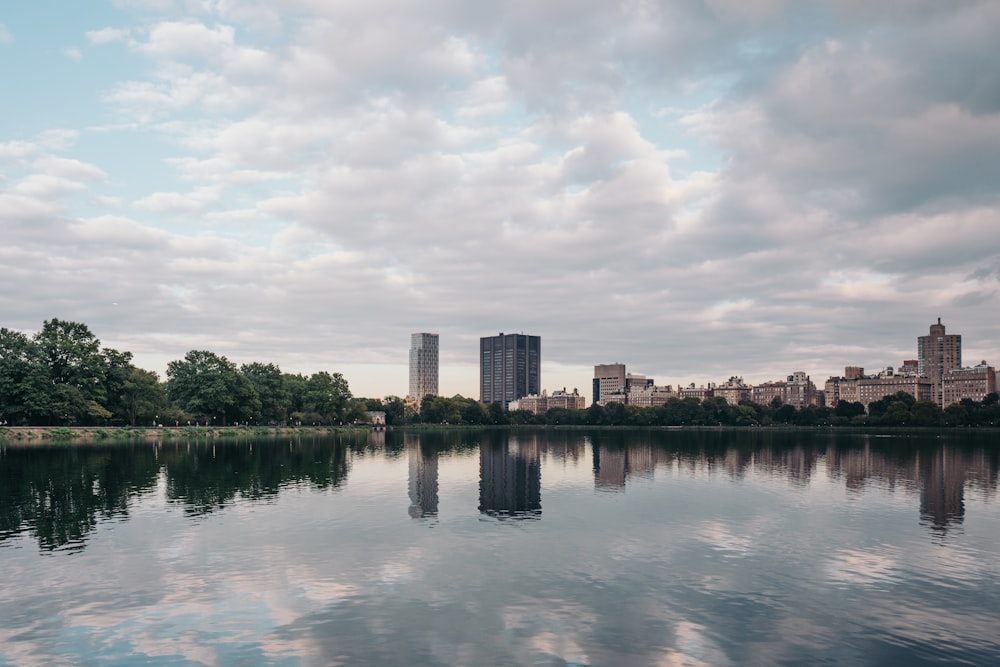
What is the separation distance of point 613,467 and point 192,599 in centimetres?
6774

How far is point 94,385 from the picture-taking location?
14325 centimetres

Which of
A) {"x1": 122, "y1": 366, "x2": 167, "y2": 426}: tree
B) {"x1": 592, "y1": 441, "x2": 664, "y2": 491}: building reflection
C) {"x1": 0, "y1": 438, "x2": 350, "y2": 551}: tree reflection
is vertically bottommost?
{"x1": 592, "y1": 441, "x2": 664, "y2": 491}: building reflection

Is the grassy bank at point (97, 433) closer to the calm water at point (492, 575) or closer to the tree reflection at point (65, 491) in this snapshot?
the tree reflection at point (65, 491)

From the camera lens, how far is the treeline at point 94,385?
131 metres

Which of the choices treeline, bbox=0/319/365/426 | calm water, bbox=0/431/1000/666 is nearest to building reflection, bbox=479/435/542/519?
calm water, bbox=0/431/1000/666

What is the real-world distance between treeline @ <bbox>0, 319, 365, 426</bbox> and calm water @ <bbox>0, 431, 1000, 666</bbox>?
82.9 meters

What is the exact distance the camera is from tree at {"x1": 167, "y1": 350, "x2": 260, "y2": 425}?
177 metres

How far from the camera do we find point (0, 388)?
420 feet

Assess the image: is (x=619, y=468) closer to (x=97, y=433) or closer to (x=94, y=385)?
(x=97, y=433)

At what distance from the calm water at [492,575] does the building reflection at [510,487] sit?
65 cm

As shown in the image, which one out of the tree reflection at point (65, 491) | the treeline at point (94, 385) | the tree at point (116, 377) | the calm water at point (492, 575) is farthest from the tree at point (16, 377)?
the calm water at point (492, 575)

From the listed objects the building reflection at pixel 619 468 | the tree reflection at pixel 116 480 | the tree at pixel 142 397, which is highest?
the tree at pixel 142 397

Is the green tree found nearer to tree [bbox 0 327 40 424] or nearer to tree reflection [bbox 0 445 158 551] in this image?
tree [bbox 0 327 40 424]

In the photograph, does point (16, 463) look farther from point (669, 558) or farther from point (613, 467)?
point (669, 558)
